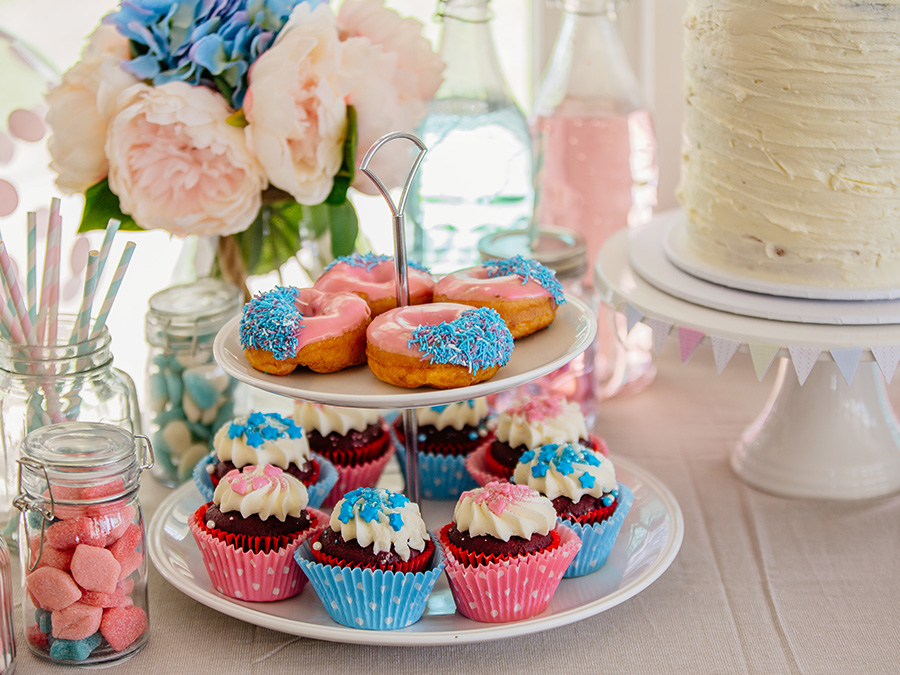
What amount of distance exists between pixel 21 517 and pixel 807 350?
2.14ft

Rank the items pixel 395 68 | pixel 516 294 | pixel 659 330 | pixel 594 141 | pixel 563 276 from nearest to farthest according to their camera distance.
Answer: pixel 516 294 < pixel 659 330 < pixel 395 68 < pixel 563 276 < pixel 594 141

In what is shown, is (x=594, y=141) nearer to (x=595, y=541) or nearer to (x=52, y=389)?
(x=595, y=541)

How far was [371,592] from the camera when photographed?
770 millimetres

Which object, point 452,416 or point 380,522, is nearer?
point 380,522

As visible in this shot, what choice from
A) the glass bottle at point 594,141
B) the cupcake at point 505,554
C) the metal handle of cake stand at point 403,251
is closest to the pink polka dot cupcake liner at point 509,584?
the cupcake at point 505,554

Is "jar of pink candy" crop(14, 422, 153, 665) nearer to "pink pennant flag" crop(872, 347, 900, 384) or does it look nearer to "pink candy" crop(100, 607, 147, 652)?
"pink candy" crop(100, 607, 147, 652)

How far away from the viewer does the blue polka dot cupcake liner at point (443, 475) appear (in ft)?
3.34

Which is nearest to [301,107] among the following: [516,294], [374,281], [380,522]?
[374,281]

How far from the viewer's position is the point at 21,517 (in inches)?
30.2

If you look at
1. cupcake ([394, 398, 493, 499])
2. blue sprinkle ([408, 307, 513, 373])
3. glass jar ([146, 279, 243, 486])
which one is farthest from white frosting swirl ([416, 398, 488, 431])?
blue sprinkle ([408, 307, 513, 373])

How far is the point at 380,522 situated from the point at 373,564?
0.03m

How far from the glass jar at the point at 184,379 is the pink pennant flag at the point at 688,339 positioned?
0.47 m

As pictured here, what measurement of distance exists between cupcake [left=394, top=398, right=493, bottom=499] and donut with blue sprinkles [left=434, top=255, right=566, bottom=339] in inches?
8.8

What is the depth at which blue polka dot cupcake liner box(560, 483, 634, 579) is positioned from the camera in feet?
2.78
